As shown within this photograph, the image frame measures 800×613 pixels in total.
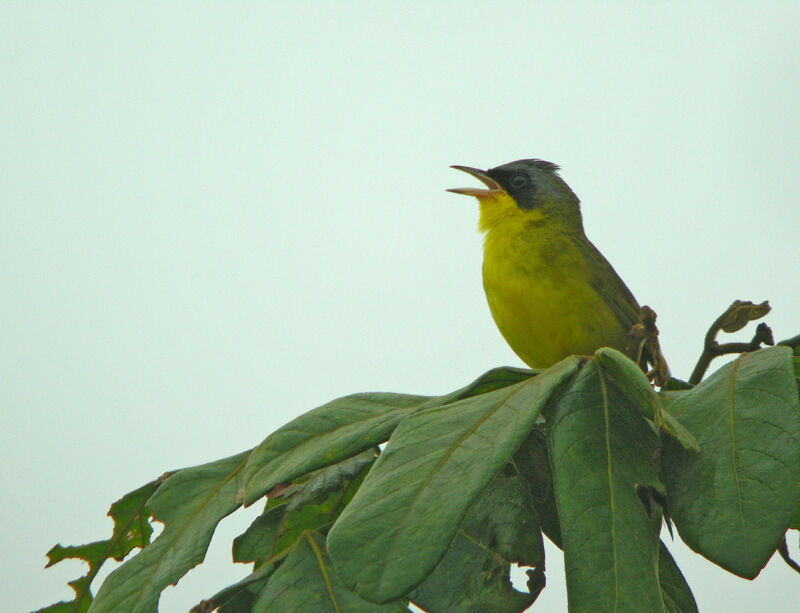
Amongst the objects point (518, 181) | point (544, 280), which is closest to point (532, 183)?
point (518, 181)

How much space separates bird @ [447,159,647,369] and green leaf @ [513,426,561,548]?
171 cm

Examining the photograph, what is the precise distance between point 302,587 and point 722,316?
960 mm

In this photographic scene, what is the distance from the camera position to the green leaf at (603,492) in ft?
3.32

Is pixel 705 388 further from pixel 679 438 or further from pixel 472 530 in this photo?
pixel 472 530

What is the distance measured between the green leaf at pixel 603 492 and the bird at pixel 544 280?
189 centimetres

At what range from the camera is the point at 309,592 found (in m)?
1.21

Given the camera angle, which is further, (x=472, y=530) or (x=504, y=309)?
(x=504, y=309)

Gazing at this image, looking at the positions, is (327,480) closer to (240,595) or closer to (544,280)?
(240,595)

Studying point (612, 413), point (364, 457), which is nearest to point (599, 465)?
point (612, 413)

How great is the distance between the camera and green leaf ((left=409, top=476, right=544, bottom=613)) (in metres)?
1.26

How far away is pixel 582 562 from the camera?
3.35 feet

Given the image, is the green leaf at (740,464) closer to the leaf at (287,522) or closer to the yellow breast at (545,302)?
the leaf at (287,522)

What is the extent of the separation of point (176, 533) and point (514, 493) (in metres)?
0.57

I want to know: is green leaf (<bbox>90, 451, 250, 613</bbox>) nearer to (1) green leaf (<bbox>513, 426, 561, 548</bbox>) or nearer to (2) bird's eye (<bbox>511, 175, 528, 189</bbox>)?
(1) green leaf (<bbox>513, 426, 561, 548</bbox>)
